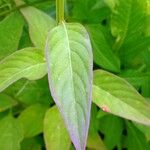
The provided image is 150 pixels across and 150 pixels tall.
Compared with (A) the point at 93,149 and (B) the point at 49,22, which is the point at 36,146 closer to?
(A) the point at 93,149

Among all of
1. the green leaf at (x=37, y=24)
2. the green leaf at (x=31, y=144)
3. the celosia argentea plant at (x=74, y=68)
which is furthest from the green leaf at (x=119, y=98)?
the green leaf at (x=31, y=144)

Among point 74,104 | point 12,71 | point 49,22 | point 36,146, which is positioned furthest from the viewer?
point 36,146

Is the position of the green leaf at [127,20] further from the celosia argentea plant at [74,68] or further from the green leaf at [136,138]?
the green leaf at [136,138]

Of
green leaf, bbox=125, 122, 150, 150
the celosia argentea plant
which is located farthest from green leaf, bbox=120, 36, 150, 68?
green leaf, bbox=125, 122, 150, 150

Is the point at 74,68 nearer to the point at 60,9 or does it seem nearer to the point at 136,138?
the point at 60,9

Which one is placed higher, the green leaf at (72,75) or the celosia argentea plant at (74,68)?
the green leaf at (72,75)

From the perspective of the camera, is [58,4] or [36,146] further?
[36,146]

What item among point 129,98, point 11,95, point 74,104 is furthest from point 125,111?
point 11,95
